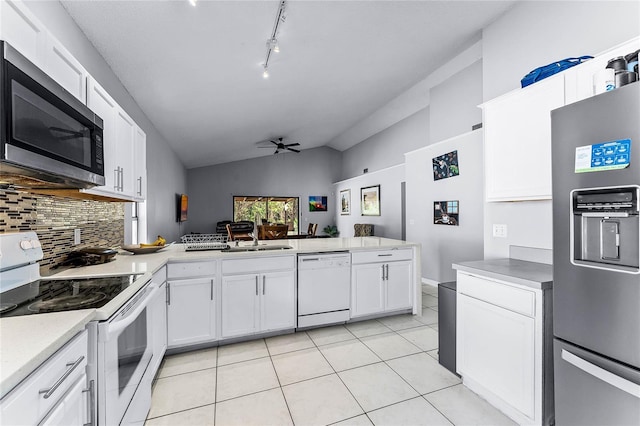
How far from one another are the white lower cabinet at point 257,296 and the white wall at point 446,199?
111 inches

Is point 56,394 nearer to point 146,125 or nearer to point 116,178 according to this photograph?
point 116,178

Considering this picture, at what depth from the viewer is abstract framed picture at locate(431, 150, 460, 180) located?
14.0 ft

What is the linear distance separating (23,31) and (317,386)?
8.27 feet

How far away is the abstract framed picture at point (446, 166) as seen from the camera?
428cm

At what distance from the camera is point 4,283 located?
131 cm

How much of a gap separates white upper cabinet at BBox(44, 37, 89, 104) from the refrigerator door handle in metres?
2.77

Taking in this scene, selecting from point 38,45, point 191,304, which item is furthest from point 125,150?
point 191,304

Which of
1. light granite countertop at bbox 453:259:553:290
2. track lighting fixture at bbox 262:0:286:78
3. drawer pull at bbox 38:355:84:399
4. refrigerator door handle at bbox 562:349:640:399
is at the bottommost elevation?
refrigerator door handle at bbox 562:349:640:399

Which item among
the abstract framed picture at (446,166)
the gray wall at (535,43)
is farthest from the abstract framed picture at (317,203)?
the gray wall at (535,43)

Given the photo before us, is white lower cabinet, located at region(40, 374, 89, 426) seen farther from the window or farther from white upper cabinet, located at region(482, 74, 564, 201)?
the window

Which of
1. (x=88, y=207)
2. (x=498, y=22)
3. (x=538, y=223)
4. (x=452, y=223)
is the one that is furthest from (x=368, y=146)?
(x=88, y=207)

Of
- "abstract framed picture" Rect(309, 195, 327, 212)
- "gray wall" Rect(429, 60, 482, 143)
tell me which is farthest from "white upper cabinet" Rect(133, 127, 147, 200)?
"abstract framed picture" Rect(309, 195, 327, 212)

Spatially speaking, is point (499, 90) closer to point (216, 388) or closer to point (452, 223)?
point (452, 223)

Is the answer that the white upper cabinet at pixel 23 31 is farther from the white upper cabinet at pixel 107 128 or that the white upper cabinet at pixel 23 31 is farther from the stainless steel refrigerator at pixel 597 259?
the stainless steel refrigerator at pixel 597 259
